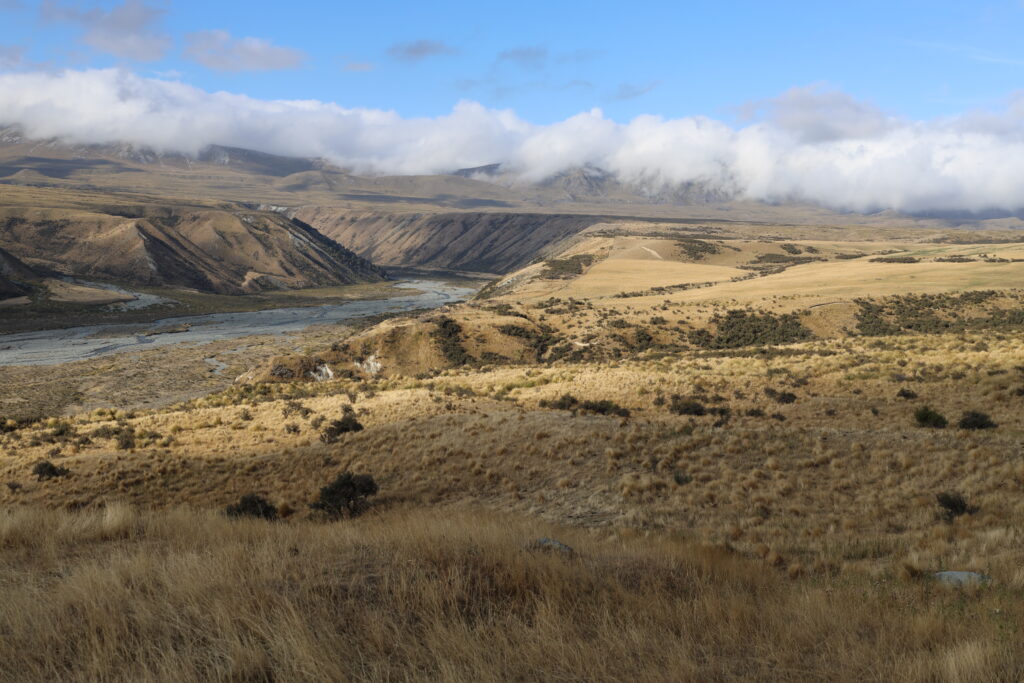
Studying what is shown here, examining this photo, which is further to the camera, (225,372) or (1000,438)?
(225,372)

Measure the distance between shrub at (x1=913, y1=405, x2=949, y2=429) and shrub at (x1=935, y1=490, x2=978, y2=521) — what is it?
717 cm

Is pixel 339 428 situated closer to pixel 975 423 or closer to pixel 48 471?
pixel 48 471

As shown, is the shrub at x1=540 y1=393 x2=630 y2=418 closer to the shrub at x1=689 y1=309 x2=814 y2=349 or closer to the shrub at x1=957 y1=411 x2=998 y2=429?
the shrub at x1=957 y1=411 x2=998 y2=429

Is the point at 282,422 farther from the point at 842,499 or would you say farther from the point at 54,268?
the point at 54,268

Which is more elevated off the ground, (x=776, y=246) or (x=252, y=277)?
(x=776, y=246)

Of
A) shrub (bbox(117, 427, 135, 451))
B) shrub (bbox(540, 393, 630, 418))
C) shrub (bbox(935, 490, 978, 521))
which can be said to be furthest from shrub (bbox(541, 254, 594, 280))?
shrub (bbox(935, 490, 978, 521))

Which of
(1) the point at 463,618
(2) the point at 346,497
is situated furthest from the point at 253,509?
(1) the point at 463,618

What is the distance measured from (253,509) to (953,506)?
44.1ft

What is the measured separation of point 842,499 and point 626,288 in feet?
248

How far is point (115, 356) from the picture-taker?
203ft

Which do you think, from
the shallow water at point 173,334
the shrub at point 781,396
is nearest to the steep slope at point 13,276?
the shallow water at point 173,334

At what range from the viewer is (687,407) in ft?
69.3

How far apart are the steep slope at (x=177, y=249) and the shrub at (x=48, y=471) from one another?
435ft

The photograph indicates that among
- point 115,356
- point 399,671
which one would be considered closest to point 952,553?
point 399,671
